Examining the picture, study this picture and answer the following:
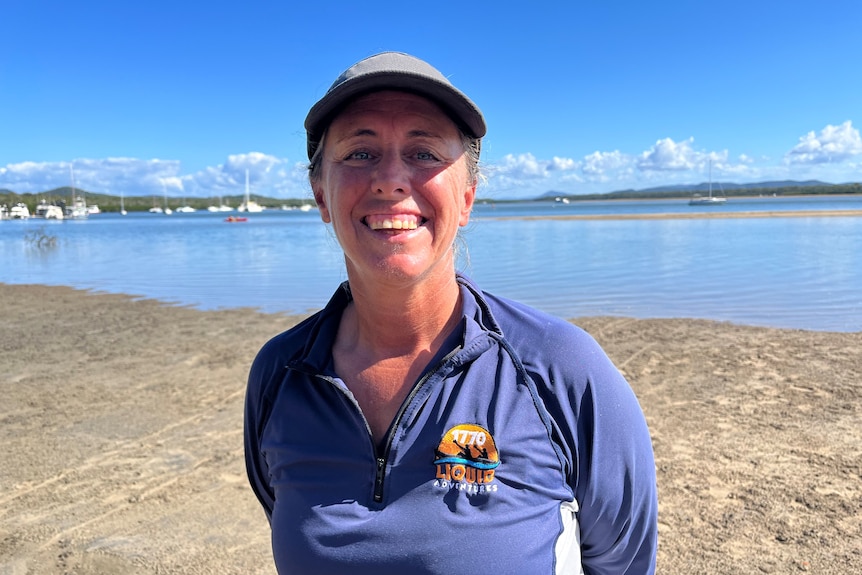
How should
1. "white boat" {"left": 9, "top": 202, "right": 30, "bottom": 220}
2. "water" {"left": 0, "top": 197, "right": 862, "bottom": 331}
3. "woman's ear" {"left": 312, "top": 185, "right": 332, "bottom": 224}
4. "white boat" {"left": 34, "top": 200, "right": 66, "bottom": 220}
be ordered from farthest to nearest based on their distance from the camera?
"white boat" {"left": 9, "top": 202, "right": 30, "bottom": 220}, "white boat" {"left": 34, "top": 200, "right": 66, "bottom": 220}, "water" {"left": 0, "top": 197, "right": 862, "bottom": 331}, "woman's ear" {"left": 312, "top": 185, "right": 332, "bottom": 224}

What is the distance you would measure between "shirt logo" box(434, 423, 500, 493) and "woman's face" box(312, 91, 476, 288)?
1.52ft

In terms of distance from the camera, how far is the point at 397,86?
5.27 feet

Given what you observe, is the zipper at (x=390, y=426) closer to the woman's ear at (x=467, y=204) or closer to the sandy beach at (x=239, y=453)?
the woman's ear at (x=467, y=204)

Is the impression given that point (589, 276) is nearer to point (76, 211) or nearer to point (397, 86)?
point (397, 86)

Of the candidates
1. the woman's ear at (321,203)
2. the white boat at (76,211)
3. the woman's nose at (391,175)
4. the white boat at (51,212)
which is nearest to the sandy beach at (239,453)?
the woman's ear at (321,203)

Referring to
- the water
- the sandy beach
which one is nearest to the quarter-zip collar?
the sandy beach

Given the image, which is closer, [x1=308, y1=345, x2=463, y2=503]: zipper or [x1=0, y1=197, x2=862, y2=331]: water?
[x1=308, y1=345, x2=463, y2=503]: zipper

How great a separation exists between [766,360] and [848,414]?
2.02 m

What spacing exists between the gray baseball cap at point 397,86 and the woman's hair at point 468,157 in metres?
0.06

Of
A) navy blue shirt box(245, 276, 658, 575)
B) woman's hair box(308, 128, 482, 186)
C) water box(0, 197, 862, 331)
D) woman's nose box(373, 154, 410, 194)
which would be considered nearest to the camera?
navy blue shirt box(245, 276, 658, 575)

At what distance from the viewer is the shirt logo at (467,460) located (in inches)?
59.2

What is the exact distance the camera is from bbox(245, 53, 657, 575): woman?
150cm

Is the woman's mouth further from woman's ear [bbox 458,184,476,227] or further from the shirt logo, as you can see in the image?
the shirt logo

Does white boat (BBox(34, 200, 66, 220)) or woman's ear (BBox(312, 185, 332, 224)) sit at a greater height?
white boat (BBox(34, 200, 66, 220))
